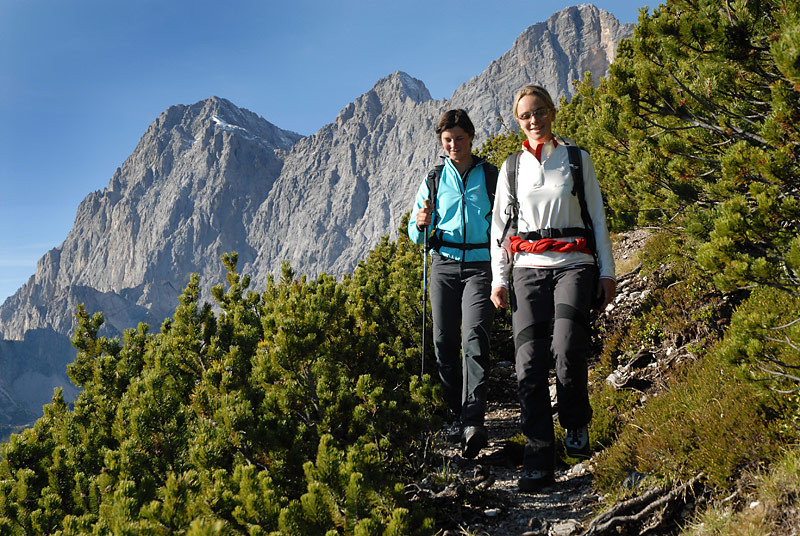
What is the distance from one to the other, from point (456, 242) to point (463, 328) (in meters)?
0.75

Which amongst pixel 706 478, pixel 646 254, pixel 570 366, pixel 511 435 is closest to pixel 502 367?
pixel 511 435

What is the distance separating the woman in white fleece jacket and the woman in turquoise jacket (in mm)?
550

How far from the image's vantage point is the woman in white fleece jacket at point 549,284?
11.2 ft

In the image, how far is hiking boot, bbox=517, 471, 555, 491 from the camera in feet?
11.2

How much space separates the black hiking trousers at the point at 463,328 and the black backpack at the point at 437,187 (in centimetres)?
13

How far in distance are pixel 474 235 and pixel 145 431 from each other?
2.93 metres

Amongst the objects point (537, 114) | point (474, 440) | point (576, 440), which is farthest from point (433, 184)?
point (576, 440)

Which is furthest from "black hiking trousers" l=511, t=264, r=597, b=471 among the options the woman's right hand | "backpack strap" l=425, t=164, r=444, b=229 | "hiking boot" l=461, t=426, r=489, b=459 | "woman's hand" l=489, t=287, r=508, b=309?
"backpack strap" l=425, t=164, r=444, b=229

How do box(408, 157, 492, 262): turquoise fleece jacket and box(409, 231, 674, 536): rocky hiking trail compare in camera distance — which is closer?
box(409, 231, 674, 536): rocky hiking trail

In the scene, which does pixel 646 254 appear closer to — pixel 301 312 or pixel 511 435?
pixel 511 435

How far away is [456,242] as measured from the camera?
432 cm

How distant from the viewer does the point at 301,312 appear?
3.95m

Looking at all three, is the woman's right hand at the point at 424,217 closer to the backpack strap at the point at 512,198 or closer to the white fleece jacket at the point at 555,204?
the backpack strap at the point at 512,198

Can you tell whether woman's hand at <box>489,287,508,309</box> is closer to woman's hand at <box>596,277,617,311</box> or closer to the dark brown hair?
woman's hand at <box>596,277,617,311</box>
